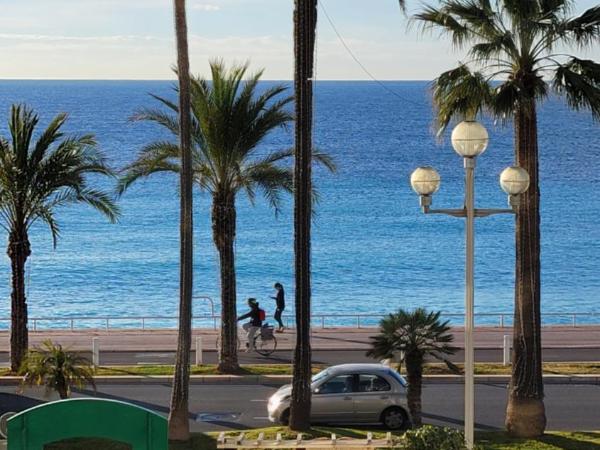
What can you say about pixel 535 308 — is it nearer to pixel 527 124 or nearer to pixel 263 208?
pixel 527 124

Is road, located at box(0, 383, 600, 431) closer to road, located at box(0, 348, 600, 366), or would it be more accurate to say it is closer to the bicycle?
road, located at box(0, 348, 600, 366)

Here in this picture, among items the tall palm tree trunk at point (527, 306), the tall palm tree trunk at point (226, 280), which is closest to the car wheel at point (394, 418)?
the tall palm tree trunk at point (527, 306)

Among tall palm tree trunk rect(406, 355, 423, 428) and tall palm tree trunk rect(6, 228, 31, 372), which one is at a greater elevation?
tall palm tree trunk rect(6, 228, 31, 372)

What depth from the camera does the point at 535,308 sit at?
66.9 ft

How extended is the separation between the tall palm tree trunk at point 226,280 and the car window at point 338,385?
18.4ft

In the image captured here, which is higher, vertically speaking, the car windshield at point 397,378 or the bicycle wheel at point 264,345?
the bicycle wheel at point 264,345

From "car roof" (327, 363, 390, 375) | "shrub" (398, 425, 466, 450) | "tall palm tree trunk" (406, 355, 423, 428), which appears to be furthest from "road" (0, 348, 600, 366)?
"shrub" (398, 425, 466, 450)

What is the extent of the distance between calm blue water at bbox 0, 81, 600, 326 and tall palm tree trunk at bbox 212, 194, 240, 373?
26.1m

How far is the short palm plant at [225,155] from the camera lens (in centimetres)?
2775

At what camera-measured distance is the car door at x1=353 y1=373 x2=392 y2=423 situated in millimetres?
22266

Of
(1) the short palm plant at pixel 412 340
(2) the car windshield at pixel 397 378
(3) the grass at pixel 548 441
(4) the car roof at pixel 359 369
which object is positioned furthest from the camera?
(4) the car roof at pixel 359 369

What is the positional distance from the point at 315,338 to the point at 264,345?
6.69ft

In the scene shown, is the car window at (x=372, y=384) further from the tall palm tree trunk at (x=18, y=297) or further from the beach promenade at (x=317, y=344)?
the tall palm tree trunk at (x=18, y=297)

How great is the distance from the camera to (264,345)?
31922mm
